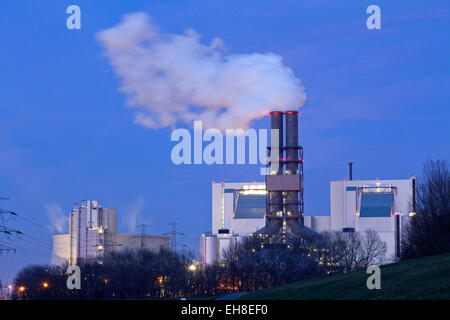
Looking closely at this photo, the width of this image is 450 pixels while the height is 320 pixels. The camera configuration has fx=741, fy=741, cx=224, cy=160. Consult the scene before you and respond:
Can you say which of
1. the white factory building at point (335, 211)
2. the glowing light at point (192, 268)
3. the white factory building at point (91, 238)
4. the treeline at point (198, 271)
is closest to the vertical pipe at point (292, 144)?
the treeline at point (198, 271)

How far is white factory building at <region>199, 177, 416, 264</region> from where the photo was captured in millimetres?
99625

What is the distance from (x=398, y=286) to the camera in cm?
2642

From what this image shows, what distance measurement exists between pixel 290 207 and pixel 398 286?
2608 inches

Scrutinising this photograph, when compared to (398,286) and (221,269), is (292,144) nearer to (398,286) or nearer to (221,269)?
(221,269)

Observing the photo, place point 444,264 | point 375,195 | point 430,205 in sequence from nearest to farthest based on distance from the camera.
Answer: point 444,264
point 430,205
point 375,195

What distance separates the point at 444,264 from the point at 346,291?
3.91 m

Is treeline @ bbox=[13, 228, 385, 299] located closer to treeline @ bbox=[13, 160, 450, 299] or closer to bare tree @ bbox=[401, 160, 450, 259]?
treeline @ bbox=[13, 160, 450, 299]

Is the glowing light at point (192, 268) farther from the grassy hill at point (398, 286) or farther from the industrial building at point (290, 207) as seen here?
the grassy hill at point (398, 286)

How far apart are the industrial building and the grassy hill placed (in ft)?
174

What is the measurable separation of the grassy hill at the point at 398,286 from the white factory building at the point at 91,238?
68.0 meters
